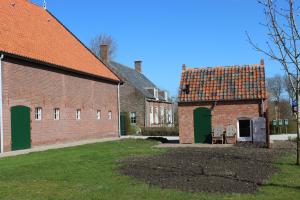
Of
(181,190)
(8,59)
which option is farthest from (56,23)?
(181,190)

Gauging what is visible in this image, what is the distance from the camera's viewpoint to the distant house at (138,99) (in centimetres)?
4869

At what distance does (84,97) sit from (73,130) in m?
3.00

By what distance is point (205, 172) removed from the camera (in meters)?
12.3

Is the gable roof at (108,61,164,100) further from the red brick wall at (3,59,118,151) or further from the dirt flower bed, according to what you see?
the dirt flower bed

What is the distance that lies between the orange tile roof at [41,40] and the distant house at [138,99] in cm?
1223

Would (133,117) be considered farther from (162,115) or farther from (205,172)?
(205,172)

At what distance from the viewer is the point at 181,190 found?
952 centimetres

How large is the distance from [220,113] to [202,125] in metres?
1.27

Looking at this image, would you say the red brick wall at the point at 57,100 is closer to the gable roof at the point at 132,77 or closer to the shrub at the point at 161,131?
the shrub at the point at 161,131

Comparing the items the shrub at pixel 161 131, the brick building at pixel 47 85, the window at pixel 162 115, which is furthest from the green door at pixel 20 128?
the window at pixel 162 115

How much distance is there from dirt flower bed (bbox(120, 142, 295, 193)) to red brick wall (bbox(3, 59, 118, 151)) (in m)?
9.27

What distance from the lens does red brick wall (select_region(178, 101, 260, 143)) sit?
2488 centimetres

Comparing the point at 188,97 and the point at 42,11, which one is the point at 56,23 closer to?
the point at 42,11

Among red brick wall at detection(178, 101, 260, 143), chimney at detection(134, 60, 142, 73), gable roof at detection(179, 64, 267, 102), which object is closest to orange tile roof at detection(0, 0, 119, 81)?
gable roof at detection(179, 64, 267, 102)
